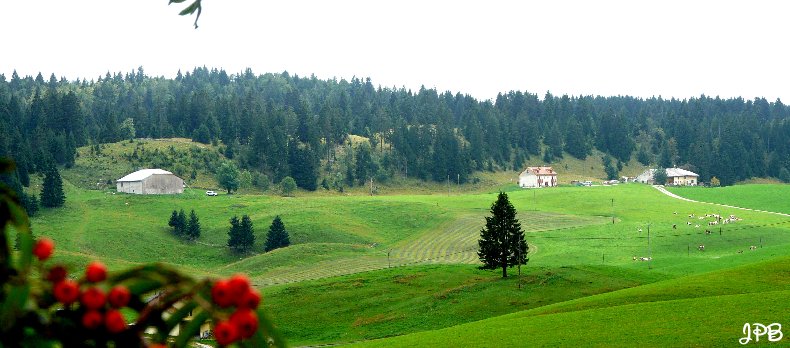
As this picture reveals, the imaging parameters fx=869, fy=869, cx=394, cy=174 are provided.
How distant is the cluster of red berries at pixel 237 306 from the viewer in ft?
3.18

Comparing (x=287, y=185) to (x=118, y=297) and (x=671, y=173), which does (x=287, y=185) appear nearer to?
(x=671, y=173)

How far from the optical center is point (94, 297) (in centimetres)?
101

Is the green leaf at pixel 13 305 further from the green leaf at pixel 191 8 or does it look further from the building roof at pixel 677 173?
the building roof at pixel 677 173

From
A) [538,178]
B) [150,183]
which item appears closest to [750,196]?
[538,178]

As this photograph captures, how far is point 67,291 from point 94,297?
4 cm

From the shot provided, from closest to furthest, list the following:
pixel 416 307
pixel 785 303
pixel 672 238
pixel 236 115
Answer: pixel 785 303 < pixel 416 307 < pixel 672 238 < pixel 236 115

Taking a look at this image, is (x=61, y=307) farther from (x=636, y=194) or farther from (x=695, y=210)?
(x=636, y=194)

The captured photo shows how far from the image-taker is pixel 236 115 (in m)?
170

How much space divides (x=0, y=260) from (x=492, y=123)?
193m

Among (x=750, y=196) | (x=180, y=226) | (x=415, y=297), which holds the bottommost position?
(x=415, y=297)

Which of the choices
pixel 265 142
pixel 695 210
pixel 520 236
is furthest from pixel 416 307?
pixel 265 142

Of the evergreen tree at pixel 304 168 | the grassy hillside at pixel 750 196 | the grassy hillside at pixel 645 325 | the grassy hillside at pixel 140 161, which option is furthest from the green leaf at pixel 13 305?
the evergreen tree at pixel 304 168

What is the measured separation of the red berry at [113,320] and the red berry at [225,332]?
12cm

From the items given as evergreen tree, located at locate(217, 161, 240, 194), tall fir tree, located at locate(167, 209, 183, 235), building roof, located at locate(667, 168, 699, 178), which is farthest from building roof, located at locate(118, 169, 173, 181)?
building roof, located at locate(667, 168, 699, 178)
